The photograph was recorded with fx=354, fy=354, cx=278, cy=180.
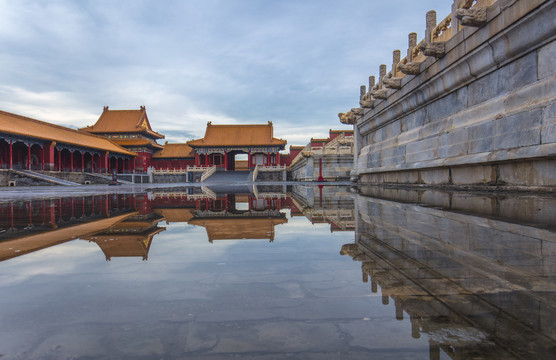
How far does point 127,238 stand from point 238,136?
42.5 metres

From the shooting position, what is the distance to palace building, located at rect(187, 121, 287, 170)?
43.0m

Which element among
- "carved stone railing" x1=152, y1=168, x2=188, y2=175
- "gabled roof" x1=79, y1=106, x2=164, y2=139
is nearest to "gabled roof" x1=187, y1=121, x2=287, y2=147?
"carved stone railing" x1=152, y1=168, x2=188, y2=175

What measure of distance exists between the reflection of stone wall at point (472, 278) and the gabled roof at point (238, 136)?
4053cm

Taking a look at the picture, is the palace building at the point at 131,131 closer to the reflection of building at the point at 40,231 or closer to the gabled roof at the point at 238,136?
the gabled roof at the point at 238,136

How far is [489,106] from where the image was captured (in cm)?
628

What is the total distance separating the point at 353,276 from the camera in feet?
5.59

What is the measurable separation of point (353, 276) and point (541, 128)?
479 centimetres

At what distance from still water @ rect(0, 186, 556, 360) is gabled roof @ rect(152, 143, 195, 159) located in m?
43.9

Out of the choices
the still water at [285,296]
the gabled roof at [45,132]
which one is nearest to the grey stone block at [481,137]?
the still water at [285,296]

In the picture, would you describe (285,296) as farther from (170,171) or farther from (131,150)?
(131,150)

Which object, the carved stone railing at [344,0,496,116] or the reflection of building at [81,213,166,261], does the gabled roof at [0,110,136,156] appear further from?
the reflection of building at [81,213,166,261]

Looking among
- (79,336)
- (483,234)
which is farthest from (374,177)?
(79,336)

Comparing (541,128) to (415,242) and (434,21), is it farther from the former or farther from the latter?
(434,21)

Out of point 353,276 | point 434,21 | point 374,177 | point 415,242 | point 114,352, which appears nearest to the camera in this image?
point 114,352
